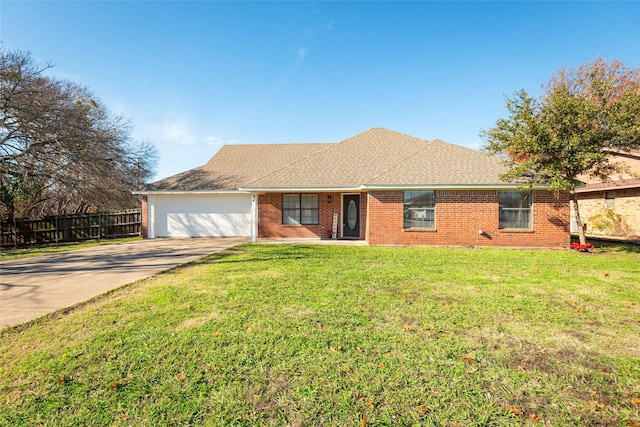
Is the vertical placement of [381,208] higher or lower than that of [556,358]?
higher

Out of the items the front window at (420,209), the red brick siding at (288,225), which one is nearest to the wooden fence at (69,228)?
the red brick siding at (288,225)

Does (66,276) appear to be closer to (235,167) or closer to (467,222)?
(235,167)

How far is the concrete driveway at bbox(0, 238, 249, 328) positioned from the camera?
4884 millimetres

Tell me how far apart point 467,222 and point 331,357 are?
10.7 meters

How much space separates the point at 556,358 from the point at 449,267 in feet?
15.6

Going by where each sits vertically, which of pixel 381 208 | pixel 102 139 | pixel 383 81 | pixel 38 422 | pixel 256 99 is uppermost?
pixel 383 81

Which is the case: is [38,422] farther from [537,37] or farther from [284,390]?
[537,37]

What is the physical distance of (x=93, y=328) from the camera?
12.8 feet

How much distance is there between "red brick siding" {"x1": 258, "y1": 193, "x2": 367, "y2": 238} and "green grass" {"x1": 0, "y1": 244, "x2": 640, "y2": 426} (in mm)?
8556

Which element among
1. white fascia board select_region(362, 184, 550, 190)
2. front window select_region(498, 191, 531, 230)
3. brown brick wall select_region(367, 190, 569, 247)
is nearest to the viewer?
white fascia board select_region(362, 184, 550, 190)

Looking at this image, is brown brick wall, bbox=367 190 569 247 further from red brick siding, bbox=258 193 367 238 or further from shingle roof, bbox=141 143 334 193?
shingle roof, bbox=141 143 334 193

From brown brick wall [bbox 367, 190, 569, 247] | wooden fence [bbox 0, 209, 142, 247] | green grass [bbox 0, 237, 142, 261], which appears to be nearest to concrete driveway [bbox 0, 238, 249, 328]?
green grass [bbox 0, 237, 142, 261]

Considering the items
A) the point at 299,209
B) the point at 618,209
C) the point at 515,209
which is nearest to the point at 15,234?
the point at 299,209

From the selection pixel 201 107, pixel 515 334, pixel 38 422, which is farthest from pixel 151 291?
pixel 201 107
